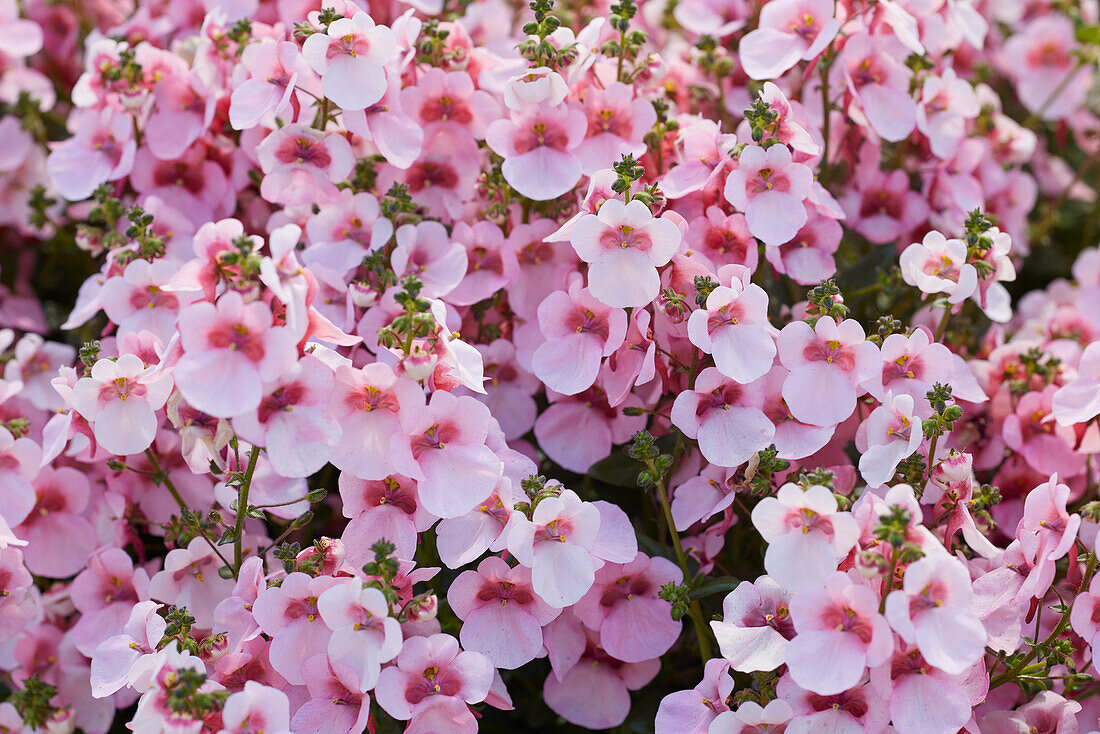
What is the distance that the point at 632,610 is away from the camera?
1146 millimetres

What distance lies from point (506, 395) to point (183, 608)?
1.49 feet

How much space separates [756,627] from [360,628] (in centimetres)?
39

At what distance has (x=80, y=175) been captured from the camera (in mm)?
Result: 1444

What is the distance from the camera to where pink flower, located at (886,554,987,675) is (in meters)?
0.90

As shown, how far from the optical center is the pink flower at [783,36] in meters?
1.34

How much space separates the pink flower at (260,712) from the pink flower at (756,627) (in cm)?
41

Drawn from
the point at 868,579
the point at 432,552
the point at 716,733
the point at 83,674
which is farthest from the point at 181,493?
the point at 868,579

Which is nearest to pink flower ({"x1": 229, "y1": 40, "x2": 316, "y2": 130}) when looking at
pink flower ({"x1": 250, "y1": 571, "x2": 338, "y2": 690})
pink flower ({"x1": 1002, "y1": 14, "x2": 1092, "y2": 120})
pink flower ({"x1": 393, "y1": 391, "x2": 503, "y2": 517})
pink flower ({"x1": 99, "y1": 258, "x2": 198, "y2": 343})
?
pink flower ({"x1": 99, "y1": 258, "x2": 198, "y2": 343})

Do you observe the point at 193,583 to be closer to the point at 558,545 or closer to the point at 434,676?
the point at 434,676

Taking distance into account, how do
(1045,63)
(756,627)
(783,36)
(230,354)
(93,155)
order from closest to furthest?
(230,354)
(756,627)
(783,36)
(93,155)
(1045,63)

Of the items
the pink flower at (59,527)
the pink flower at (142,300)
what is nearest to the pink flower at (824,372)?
the pink flower at (142,300)

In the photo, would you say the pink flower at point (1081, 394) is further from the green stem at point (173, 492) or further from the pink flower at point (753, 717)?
the green stem at point (173, 492)

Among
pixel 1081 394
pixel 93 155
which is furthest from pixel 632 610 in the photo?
pixel 93 155

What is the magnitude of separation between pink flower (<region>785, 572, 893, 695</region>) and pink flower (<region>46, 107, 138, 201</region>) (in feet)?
3.55
